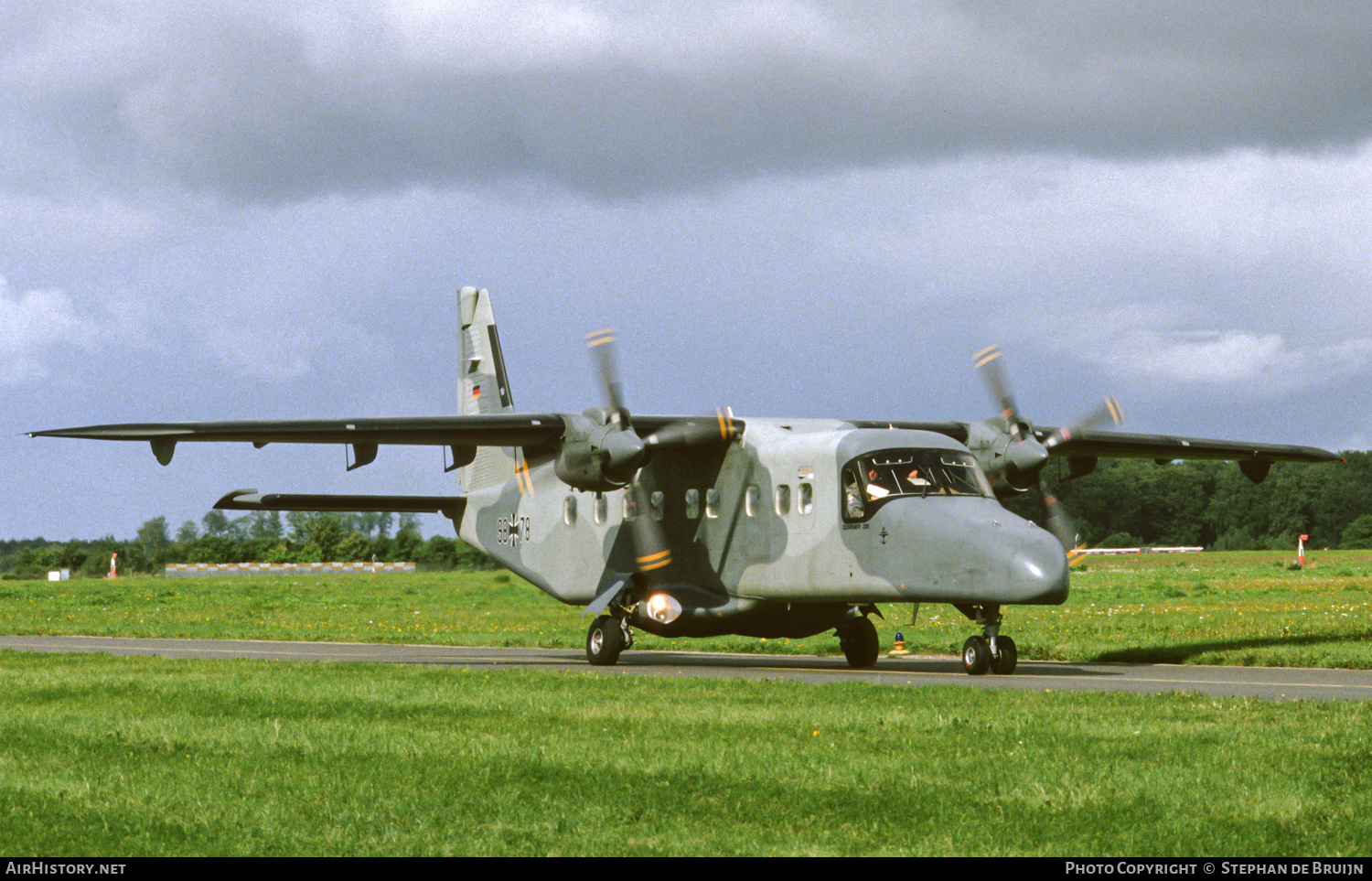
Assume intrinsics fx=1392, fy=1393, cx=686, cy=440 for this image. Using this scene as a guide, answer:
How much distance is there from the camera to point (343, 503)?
1086 inches

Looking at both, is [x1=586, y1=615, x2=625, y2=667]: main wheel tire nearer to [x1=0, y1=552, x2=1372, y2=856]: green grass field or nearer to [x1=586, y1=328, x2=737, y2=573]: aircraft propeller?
[x1=586, y1=328, x2=737, y2=573]: aircraft propeller

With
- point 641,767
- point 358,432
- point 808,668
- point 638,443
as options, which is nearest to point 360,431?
point 358,432

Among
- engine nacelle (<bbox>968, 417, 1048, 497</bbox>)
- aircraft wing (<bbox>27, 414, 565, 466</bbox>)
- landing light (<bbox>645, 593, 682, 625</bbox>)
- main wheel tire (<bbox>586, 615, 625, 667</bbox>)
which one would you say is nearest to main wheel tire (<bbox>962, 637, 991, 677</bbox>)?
engine nacelle (<bbox>968, 417, 1048, 497</bbox>)

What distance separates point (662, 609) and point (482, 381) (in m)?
9.19

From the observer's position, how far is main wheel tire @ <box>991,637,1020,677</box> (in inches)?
731

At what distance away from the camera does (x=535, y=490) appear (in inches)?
1040

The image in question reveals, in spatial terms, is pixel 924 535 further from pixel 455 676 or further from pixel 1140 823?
pixel 1140 823

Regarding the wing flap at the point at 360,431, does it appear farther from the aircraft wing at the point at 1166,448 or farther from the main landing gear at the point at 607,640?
the aircraft wing at the point at 1166,448

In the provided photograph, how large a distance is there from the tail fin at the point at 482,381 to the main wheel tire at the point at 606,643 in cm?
624

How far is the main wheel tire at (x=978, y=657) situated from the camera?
18594 millimetres

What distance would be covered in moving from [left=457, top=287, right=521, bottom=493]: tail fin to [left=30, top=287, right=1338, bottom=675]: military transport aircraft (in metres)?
1.91

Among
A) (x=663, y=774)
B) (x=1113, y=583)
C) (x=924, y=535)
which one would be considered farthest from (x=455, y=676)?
(x=1113, y=583)

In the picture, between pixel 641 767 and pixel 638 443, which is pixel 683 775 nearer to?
pixel 641 767
